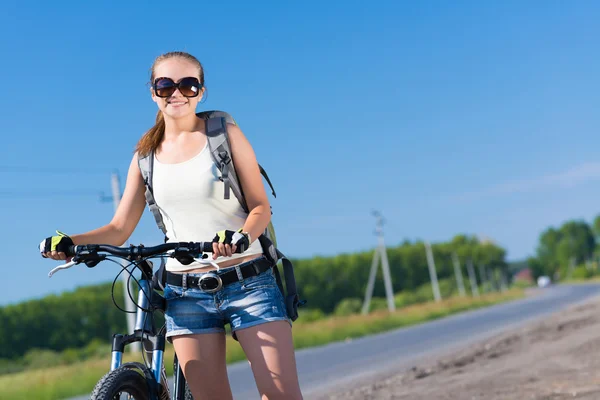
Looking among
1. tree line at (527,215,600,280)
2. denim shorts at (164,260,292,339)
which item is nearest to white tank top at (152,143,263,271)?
denim shorts at (164,260,292,339)

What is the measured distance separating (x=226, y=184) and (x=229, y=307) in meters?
0.44

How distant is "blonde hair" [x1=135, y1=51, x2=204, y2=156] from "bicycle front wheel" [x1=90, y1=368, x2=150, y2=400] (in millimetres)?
826

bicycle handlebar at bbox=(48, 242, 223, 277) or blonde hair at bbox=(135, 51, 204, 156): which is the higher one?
blonde hair at bbox=(135, 51, 204, 156)

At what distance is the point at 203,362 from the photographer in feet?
10.6

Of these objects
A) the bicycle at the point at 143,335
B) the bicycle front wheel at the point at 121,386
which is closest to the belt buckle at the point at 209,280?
the bicycle at the point at 143,335

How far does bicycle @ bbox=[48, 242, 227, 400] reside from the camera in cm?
302

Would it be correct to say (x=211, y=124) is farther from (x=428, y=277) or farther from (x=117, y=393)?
(x=428, y=277)

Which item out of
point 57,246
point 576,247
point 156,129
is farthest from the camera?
point 576,247

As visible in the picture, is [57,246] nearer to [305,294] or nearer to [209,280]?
[209,280]

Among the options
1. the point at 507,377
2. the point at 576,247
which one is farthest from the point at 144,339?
the point at 576,247

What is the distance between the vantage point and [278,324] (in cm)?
314

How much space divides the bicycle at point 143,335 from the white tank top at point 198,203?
0.42 feet

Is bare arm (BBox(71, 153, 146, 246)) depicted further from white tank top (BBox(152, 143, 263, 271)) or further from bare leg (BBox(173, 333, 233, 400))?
bare leg (BBox(173, 333, 233, 400))

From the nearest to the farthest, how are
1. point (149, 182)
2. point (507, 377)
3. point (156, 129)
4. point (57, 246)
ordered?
1. point (57, 246)
2. point (149, 182)
3. point (156, 129)
4. point (507, 377)
